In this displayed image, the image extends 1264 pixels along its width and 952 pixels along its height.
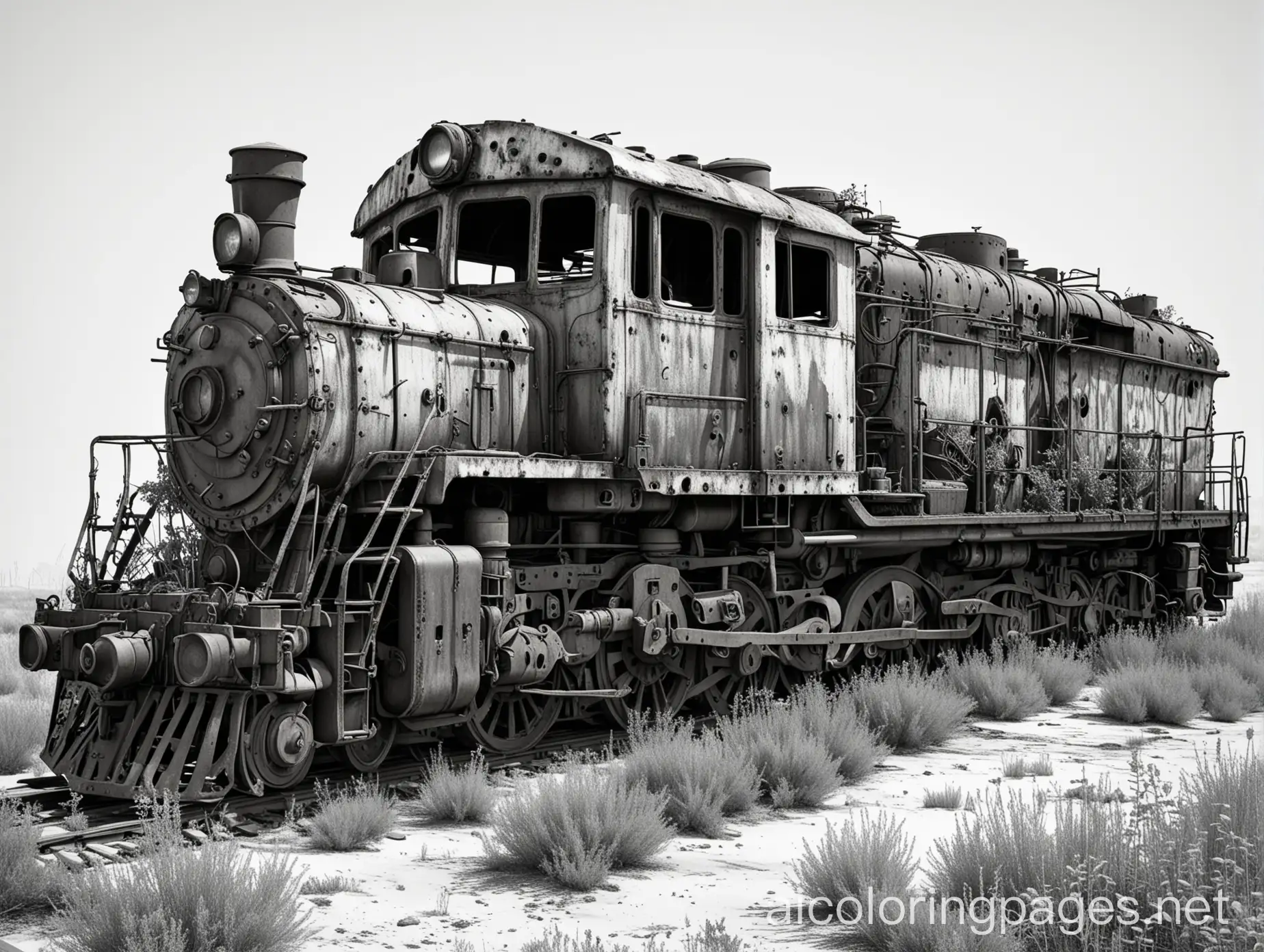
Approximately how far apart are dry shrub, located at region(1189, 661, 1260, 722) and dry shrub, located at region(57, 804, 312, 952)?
415 inches

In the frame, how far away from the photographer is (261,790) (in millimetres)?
8258

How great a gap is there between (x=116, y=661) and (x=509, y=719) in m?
3.26

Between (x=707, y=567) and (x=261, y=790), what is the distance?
5050 mm

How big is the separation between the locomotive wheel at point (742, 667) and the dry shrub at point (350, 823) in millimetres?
4290

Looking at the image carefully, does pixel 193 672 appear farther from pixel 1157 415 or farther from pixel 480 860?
pixel 1157 415

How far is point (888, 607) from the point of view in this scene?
548 inches

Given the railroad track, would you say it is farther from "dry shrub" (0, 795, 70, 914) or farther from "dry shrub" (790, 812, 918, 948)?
"dry shrub" (790, 812, 918, 948)

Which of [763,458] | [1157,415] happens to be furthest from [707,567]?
[1157,415]

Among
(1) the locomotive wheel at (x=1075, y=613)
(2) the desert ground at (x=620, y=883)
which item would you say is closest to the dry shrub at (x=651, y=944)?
(2) the desert ground at (x=620, y=883)

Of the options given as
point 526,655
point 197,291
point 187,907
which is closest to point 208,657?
point 187,907

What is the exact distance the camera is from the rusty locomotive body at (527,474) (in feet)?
28.7

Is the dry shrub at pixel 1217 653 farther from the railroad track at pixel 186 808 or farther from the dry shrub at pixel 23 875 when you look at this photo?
the dry shrub at pixel 23 875

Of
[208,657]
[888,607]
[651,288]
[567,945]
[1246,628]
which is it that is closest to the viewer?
[567,945]

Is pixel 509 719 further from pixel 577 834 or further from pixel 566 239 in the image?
pixel 566 239
